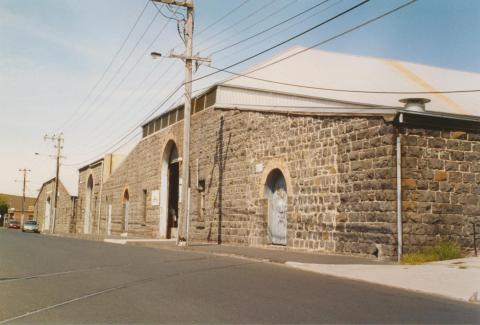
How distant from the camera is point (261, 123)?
62.9ft

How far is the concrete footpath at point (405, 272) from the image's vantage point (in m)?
8.65

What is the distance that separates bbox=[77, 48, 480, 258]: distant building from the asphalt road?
3.75m

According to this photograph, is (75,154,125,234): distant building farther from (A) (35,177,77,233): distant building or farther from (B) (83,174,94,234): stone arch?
(A) (35,177,77,233): distant building

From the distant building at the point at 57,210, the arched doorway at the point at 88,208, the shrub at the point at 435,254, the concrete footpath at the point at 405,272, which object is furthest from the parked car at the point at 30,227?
the shrub at the point at 435,254

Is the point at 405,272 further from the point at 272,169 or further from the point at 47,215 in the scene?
the point at 47,215

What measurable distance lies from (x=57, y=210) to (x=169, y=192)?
41581mm

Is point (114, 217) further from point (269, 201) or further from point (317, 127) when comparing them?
point (317, 127)

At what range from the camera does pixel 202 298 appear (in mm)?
7398

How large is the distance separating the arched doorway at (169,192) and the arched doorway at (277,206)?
36.3ft

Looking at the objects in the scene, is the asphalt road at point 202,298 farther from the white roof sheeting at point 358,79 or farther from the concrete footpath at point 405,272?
the white roof sheeting at point 358,79

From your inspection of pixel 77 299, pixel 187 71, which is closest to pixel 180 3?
pixel 187 71

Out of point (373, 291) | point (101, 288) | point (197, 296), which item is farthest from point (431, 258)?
point (101, 288)

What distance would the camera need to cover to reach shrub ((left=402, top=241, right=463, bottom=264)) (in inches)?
482

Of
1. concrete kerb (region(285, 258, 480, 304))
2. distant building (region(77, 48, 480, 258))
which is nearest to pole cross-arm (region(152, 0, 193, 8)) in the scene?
distant building (region(77, 48, 480, 258))
